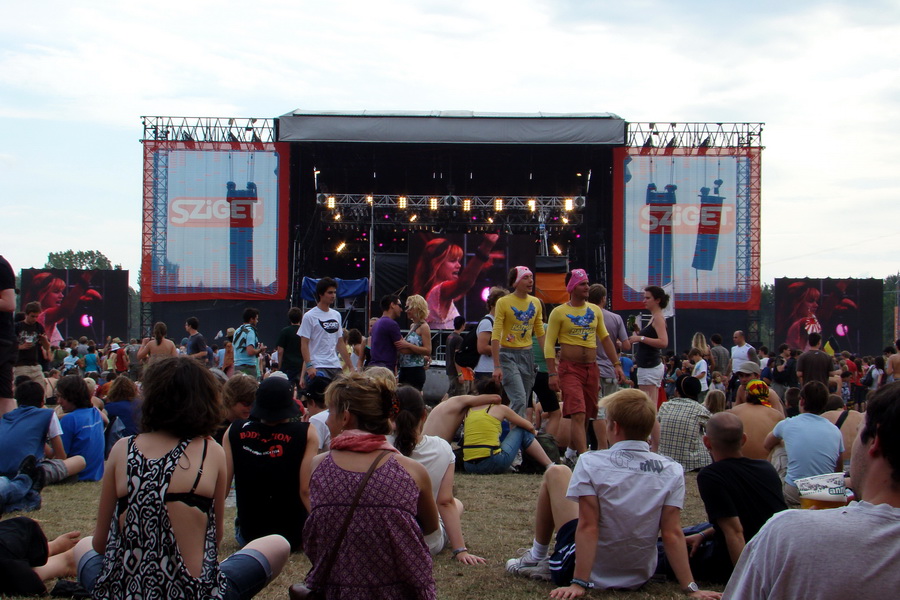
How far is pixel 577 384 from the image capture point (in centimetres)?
690

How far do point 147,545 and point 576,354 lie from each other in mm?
4796

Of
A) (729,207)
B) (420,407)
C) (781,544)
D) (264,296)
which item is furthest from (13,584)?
(729,207)

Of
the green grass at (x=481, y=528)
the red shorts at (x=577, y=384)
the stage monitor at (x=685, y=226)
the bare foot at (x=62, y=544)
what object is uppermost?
the stage monitor at (x=685, y=226)

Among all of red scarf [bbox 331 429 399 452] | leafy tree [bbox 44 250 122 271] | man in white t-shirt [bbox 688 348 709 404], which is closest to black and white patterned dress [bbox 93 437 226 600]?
red scarf [bbox 331 429 399 452]

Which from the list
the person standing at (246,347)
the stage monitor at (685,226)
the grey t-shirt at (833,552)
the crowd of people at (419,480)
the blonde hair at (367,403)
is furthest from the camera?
the stage monitor at (685,226)

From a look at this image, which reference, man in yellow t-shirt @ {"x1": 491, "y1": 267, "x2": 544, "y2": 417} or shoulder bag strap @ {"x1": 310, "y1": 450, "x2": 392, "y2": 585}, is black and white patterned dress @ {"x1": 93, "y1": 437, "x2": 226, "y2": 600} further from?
man in yellow t-shirt @ {"x1": 491, "y1": 267, "x2": 544, "y2": 417}

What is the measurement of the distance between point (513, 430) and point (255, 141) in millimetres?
18252

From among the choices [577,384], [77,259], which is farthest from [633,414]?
[77,259]

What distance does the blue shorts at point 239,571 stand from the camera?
2.95 meters

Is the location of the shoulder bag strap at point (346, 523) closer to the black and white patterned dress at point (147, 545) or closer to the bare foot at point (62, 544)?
the black and white patterned dress at point (147, 545)


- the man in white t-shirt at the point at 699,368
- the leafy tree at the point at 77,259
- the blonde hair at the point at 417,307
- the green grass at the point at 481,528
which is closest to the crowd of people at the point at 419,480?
the green grass at the point at 481,528

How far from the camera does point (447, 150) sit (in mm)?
25203

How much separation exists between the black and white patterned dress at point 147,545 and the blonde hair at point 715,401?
5804mm

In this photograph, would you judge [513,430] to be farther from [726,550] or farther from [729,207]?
[729,207]
